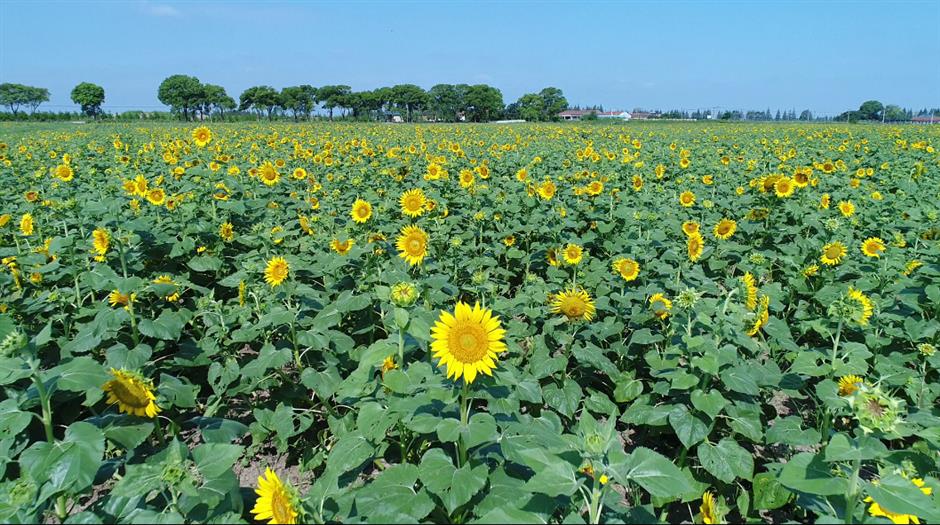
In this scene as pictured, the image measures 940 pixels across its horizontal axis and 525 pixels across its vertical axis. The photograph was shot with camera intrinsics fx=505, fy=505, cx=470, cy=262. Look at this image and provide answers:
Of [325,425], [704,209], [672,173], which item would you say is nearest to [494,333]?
[325,425]

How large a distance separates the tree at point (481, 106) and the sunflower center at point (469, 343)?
85158 mm

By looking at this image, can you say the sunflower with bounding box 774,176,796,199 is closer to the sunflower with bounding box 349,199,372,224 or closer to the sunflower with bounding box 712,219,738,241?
the sunflower with bounding box 712,219,738,241

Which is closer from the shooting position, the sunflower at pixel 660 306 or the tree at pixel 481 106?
the sunflower at pixel 660 306

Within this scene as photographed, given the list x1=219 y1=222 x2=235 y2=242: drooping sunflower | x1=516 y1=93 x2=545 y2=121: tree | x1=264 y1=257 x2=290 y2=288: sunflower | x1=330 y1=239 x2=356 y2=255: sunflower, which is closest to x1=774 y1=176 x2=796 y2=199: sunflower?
x1=330 y1=239 x2=356 y2=255: sunflower

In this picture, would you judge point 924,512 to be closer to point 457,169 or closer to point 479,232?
point 479,232

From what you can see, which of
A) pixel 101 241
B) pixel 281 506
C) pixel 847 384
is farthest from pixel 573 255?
pixel 101 241

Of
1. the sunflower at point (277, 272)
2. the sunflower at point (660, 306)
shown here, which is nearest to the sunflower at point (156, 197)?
the sunflower at point (277, 272)

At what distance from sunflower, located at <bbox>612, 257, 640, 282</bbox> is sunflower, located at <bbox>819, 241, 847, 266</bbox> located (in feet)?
7.08

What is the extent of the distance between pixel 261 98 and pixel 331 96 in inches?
566

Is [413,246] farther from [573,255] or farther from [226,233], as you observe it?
[226,233]

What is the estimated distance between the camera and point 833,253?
4594mm

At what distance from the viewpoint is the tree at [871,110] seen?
75.2 metres

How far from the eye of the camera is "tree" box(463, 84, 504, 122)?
85.6 metres

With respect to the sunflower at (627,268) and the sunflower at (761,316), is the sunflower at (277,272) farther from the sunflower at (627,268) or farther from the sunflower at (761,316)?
the sunflower at (761,316)
